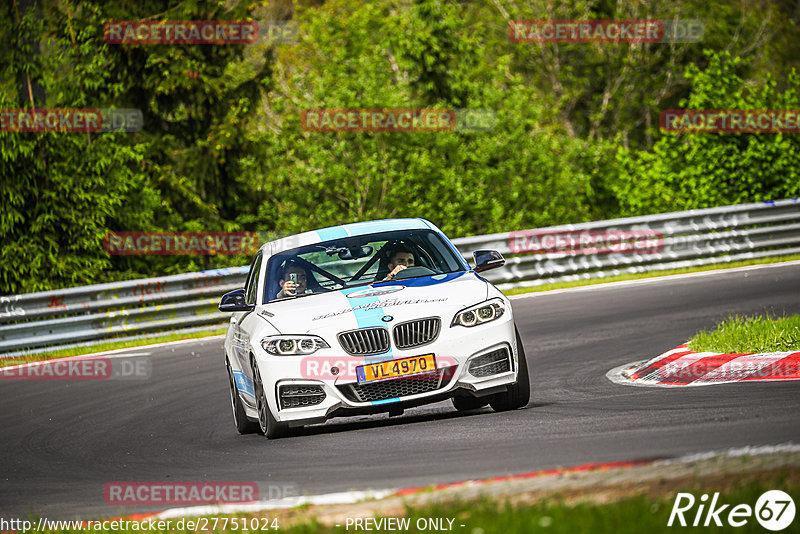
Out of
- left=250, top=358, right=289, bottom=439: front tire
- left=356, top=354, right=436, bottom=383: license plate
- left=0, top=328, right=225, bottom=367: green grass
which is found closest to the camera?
left=356, top=354, right=436, bottom=383: license plate

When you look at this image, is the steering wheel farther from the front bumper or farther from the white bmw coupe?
the front bumper

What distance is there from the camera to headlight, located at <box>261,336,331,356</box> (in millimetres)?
8562

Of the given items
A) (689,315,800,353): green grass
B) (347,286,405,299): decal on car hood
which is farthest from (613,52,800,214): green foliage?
(347,286,405,299): decal on car hood

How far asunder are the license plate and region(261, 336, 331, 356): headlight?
0.32 meters

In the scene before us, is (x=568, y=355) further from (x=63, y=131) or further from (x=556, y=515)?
(x=63, y=131)

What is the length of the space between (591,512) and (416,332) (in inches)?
150

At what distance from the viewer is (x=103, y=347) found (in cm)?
1792

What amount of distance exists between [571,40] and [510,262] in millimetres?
24426

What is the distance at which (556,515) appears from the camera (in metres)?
4.87

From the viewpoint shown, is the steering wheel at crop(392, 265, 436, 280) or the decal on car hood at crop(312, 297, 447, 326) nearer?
the decal on car hood at crop(312, 297, 447, 326)

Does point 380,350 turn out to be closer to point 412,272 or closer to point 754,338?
point 412,272

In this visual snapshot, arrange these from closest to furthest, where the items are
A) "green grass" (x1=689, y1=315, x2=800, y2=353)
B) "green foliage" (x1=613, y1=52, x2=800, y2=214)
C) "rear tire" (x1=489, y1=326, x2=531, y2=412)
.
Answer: "rear tire" (x1=489, y1=326, x2=531, y2=412), "green grass" (x1=689, y1=315, x2=800, y2=353), "green foliage" (x1=613, y1=52, x2=800, y2=214)

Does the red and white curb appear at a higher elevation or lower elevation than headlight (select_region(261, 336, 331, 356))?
lower

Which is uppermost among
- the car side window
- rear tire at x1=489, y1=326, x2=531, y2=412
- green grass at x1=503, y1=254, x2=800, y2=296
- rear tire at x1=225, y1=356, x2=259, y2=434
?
the car side window
